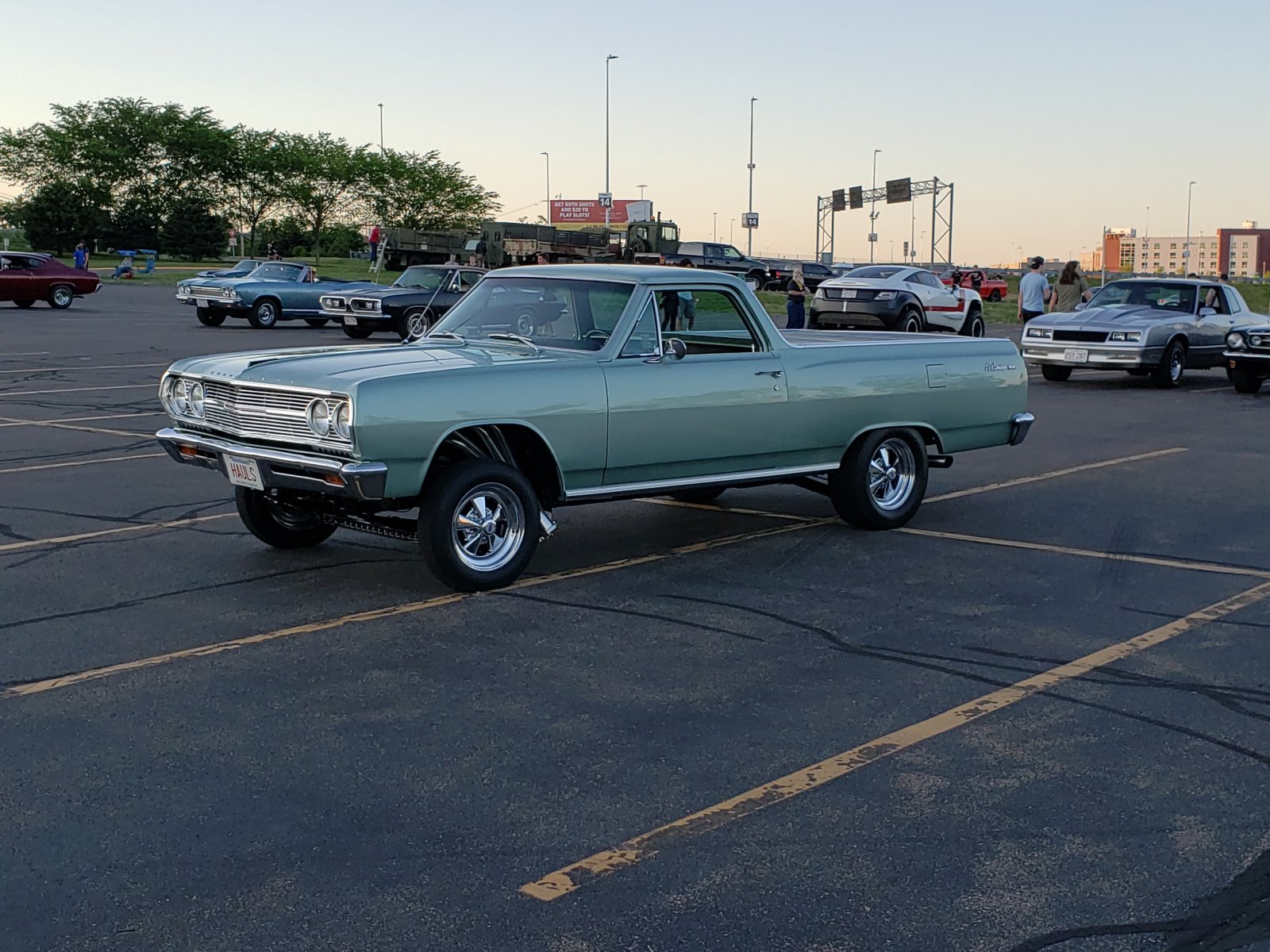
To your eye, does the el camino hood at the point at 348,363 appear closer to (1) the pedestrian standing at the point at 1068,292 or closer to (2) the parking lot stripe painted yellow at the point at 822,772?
(2) the parking lot stripe painted yellow at the point at 822,772

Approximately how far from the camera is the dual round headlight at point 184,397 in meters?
7.89

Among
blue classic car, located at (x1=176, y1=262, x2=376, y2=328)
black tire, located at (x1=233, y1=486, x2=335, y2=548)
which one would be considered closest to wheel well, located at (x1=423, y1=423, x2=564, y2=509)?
black tire, located at (x1=233, y1=486, x2=335, y2=548)

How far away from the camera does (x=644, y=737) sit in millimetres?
5305

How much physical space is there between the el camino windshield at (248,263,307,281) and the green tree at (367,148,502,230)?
188 ft

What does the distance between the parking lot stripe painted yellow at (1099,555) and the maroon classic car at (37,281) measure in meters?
31.9

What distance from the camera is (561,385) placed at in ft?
25.6

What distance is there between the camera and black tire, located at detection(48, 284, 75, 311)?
37.1 meters

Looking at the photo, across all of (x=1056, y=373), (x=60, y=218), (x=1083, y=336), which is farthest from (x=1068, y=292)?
(x=60, y=218)

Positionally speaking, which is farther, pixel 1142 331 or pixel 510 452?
pixel 1142 331

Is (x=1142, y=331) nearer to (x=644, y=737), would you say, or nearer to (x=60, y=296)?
(x=644, y=737)

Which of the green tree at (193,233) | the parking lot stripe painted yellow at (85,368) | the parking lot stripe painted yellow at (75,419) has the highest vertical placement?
the green tree at (193,233)

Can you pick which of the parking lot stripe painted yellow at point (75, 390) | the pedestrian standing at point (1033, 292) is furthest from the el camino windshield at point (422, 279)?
the pedestrian standing at point (1033, 292)

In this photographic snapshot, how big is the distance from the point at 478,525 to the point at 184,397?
1834mm

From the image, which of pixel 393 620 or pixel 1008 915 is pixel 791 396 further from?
pixel 1008 915
